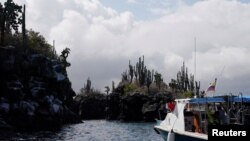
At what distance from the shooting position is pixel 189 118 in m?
23.9

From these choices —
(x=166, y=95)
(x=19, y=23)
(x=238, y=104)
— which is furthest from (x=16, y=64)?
(x=166, y=95)

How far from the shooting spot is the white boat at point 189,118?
2184 cm

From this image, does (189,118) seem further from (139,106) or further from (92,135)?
(139,106)

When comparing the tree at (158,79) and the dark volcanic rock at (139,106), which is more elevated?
the tree at (158,79)

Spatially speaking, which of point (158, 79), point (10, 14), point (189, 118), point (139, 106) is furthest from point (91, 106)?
point (189, 118)

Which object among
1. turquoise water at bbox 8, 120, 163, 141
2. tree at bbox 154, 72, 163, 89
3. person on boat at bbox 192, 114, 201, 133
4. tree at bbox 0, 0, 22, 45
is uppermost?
tree at bbox 0, 0, 22, 45

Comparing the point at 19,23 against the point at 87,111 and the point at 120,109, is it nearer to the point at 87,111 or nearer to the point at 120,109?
the point at 120,109

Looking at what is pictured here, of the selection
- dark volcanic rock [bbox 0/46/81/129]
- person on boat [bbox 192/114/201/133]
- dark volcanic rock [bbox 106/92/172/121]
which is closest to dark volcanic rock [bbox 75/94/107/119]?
dark volcanic rock [bbox 106/92/172/121]

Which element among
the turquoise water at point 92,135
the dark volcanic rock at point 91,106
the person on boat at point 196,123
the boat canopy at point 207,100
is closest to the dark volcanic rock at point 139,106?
the dark volcanic rock at point 91,106

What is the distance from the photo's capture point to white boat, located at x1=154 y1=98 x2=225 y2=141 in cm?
2184

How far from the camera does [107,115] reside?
4318 inches

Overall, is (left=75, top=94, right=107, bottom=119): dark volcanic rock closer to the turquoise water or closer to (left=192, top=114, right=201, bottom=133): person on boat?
the turquoise water

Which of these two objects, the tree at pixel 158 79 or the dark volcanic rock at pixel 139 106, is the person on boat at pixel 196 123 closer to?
the dark volcanic rock at pixel 139 106

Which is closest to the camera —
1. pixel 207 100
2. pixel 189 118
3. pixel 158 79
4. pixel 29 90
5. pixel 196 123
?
pixel 207 100
